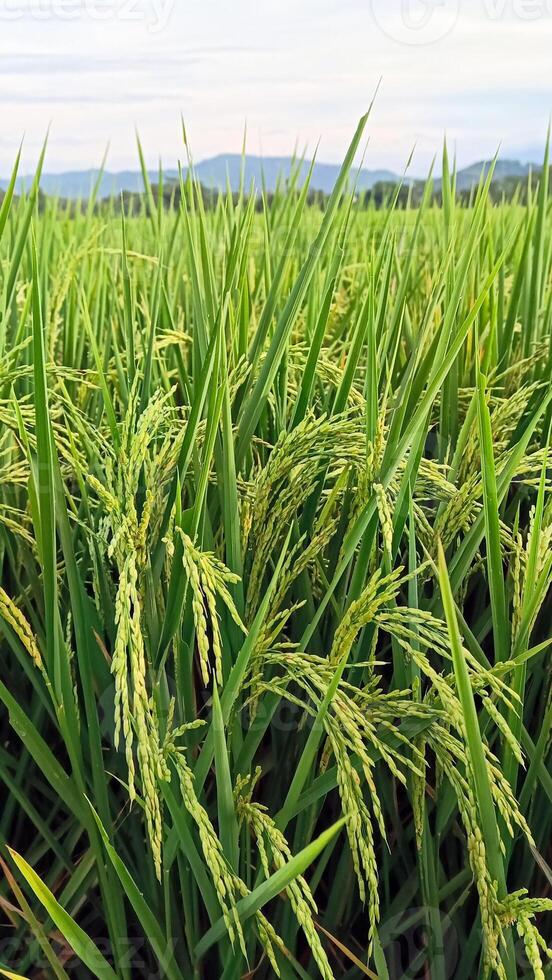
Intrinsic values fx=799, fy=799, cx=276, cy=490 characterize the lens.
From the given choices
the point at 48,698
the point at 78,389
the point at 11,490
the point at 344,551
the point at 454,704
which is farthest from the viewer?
the point at 78,389

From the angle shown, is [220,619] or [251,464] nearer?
[220,619]

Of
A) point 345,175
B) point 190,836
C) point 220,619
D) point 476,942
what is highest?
point 345,175

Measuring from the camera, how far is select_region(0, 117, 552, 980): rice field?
604 mm

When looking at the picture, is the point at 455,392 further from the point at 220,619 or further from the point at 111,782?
the point at 111,782

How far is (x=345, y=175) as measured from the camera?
78 cm

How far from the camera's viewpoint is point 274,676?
765 mm

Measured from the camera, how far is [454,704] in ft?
1.87

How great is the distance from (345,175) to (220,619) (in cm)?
45

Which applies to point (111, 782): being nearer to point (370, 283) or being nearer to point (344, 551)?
point (344, 551)

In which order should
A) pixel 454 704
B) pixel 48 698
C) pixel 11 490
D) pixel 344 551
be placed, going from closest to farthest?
pixel 454 704
pixel 344 551
pixel 48 698
pixel 11 490

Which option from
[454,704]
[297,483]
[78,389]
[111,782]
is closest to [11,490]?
[78,389]

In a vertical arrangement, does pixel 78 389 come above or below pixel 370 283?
below

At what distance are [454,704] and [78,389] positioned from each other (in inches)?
33.4

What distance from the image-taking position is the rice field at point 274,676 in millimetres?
604
